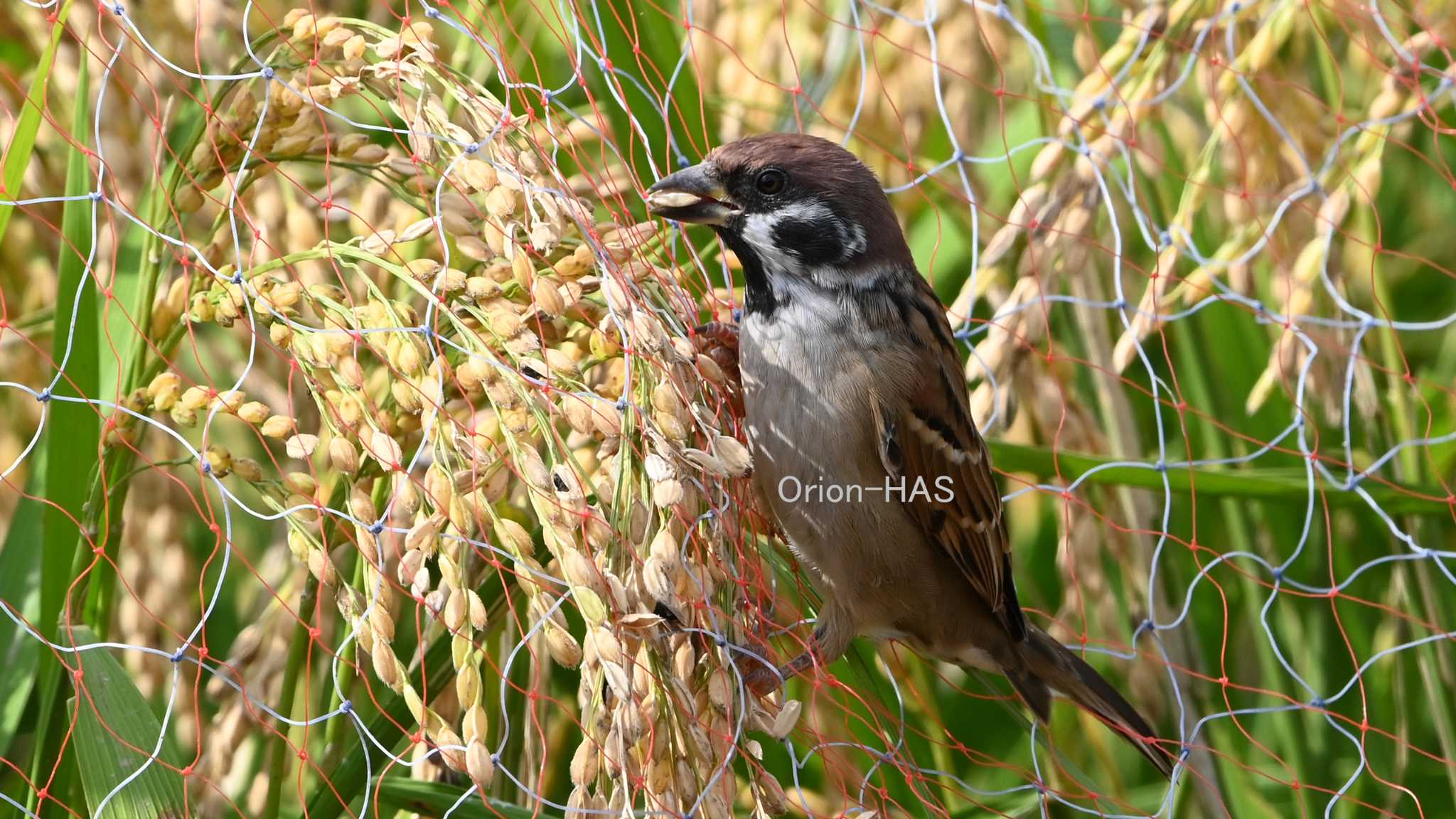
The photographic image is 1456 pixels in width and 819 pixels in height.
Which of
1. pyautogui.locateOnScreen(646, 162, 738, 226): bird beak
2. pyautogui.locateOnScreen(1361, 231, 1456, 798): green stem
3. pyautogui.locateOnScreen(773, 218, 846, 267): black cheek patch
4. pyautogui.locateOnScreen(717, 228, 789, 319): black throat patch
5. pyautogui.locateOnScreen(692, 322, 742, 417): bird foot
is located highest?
pyautogui.locateOnScreen(646, 162, 738, 226): bird beak

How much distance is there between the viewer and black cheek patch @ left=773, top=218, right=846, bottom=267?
197 centimetres

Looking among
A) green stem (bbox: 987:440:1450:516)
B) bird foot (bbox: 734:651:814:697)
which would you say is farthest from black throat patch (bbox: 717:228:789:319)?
bird foot (bbox: 734:651:814:697)

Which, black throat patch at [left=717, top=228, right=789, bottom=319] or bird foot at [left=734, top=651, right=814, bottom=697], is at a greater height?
black throat patch at [left=717, top=228, right=789, bottom=319]

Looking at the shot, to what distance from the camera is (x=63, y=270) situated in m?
1.61

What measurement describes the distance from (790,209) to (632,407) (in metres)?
0.73

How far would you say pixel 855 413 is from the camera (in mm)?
2023

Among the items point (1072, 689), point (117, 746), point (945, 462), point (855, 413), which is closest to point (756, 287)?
point (855, 413)

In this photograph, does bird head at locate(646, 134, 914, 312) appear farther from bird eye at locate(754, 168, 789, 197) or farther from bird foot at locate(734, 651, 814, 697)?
bird foot at locate(734, 651, 814, 697)

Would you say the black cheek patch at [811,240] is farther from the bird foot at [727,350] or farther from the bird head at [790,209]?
the bird foot at [727,350]

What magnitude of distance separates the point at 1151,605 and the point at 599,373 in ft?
3.07

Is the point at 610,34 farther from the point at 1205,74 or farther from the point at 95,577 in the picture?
the point at 1205,74

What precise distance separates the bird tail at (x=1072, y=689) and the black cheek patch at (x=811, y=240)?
2.42ft

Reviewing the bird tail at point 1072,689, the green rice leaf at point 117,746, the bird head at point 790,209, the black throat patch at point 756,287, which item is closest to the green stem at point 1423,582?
the bird tail at point 1072,689

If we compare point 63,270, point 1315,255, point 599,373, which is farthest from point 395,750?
point 1315,255
